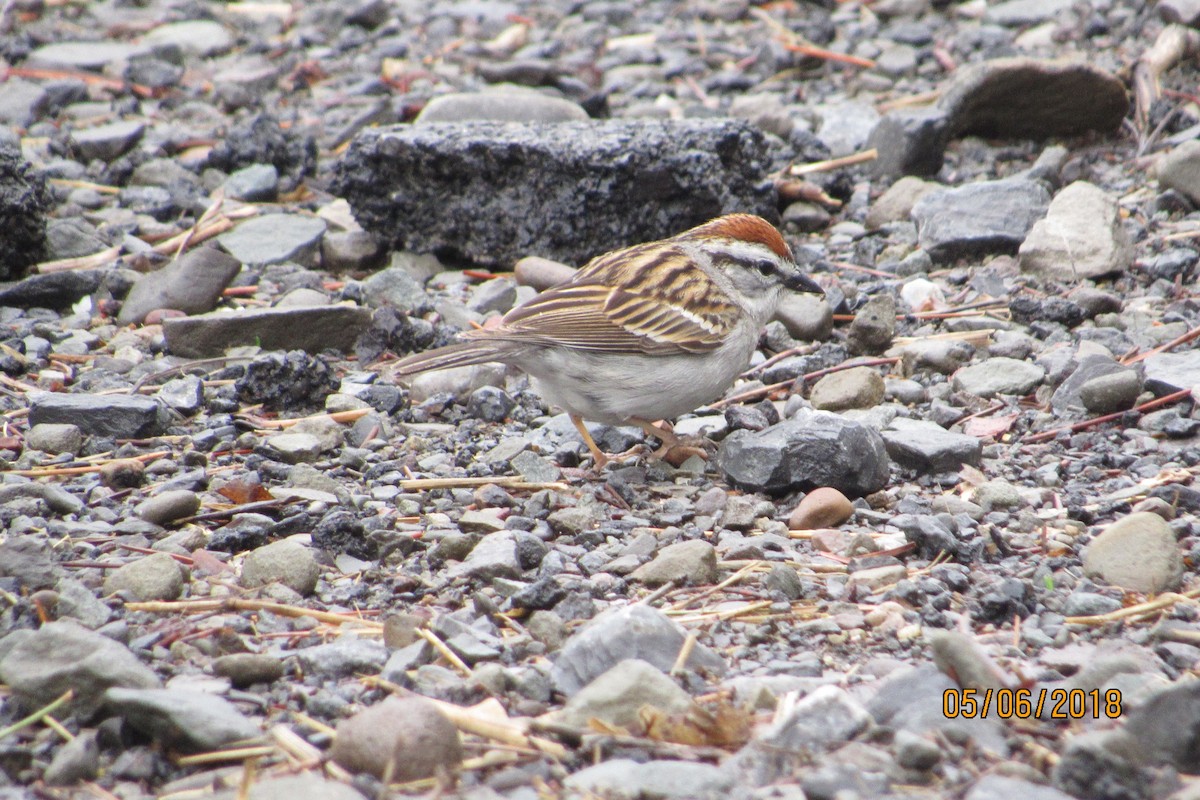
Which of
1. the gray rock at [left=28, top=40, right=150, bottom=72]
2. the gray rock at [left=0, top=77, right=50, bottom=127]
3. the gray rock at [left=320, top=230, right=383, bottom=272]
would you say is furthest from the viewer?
the gray rock at [left=28, top=40, right=150, bottom=72]

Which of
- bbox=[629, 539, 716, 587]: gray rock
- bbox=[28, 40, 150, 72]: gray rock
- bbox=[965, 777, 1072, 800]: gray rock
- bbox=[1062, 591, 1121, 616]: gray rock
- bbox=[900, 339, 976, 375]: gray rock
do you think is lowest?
bbox=[28, 40, 150, 72]: gray rock

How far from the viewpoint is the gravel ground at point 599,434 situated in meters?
3.14

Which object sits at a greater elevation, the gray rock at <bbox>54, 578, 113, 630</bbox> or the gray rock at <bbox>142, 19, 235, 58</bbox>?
the gray rock at <bbox>54, 578, 113, 630</bbox>

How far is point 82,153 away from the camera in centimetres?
894

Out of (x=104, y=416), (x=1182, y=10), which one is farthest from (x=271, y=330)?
(x=1182, y=10)

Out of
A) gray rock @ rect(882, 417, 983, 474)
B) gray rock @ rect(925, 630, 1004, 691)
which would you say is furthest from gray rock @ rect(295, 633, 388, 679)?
gray rock @ rect(882, 417, 983, 474)

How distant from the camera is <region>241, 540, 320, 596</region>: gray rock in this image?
4141 mm

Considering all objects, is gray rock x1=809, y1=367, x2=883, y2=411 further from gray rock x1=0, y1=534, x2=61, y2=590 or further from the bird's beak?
gray rock x1=0, y1=534, x2=61, y2=590

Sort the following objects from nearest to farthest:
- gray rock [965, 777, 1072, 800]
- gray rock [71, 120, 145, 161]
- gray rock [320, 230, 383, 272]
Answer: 1. gray rock [965, 777, 1072, 800]
2. gray rock [320, 230, 383, 272]
3. gray rock [71, 120, 145, 161]

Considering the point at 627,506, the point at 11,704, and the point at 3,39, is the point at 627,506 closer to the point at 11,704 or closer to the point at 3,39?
the point at 11,704

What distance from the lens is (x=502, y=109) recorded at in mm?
8789

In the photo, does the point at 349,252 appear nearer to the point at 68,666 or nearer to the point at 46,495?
the point at 46,495

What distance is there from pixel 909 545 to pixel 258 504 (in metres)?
2.43

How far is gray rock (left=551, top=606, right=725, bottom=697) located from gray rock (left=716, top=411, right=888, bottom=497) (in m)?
1.44
